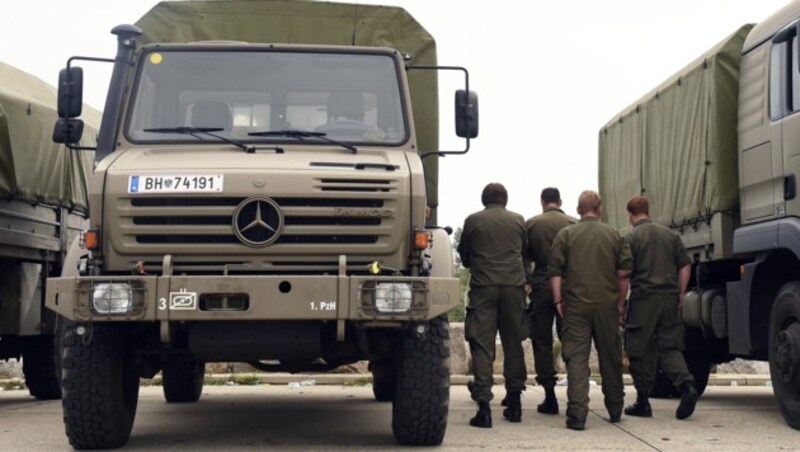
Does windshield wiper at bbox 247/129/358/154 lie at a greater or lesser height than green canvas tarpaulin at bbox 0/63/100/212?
lesser

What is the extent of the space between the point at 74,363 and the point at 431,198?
2.86m

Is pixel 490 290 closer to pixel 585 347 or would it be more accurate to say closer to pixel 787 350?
pixel 585 347

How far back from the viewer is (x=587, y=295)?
372 inches

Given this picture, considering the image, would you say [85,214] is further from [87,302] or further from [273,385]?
[87,302]

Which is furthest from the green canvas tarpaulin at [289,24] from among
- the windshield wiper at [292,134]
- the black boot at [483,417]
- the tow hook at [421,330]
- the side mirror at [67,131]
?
the black boot at [483,417]

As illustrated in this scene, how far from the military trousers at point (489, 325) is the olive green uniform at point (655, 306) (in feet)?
4.32

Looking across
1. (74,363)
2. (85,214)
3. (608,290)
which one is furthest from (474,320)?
(85,214)

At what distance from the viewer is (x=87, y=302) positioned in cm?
734

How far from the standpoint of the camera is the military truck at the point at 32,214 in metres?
11.1

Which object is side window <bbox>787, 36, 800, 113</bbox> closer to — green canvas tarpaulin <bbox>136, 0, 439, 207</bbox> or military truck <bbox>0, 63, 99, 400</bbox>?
green canvas tarpaulin <bbox>136, 0, 439, 207</bbox>

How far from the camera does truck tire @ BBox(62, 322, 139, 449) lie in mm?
7566

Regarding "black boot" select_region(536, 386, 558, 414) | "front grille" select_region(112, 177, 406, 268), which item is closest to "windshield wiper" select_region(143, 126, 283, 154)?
"front grille" select_region(112, 177, 406, 268)

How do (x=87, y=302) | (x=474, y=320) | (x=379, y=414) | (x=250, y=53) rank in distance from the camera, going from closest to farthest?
(x=87, y=302), (x=250, y=53), (x=474, y=320), (x=379, y=414)

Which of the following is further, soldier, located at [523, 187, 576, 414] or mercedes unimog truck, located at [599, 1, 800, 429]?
soldier, located at [523, 187, 576, 414]
